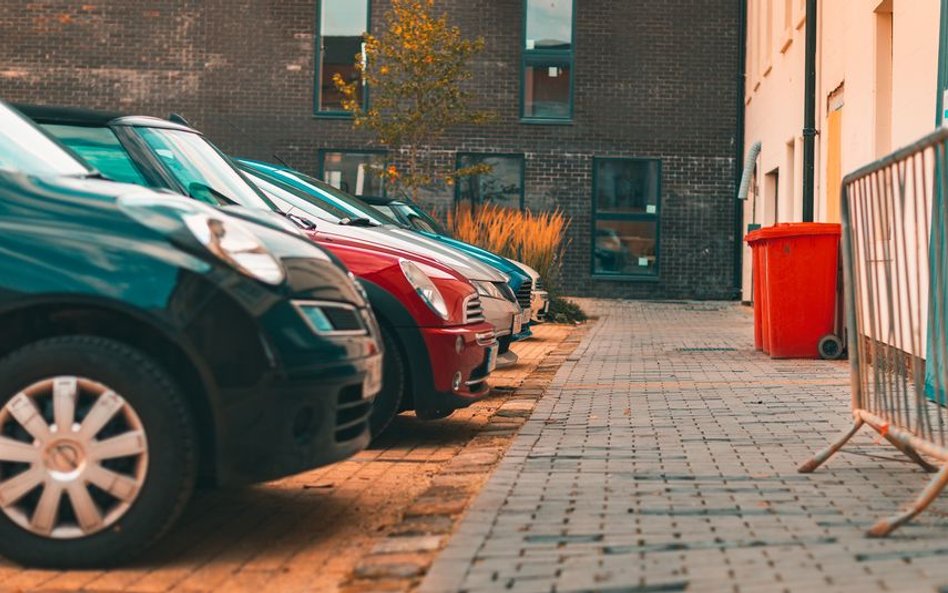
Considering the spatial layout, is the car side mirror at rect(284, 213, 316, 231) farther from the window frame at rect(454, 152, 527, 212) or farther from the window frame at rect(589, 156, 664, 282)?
the window frame at rect(589, 156, 664, 282)

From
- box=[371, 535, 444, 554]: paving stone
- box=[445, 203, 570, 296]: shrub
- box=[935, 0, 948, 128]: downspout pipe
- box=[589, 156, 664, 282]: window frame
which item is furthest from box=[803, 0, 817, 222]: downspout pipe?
box=[589, 156, 664, 282]: window frame

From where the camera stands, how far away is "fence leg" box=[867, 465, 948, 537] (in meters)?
4.70

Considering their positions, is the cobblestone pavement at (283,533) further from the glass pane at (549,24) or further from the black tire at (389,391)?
the glass pane at (549,24)

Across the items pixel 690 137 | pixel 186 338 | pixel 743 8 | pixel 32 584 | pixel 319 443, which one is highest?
pixel 743 8

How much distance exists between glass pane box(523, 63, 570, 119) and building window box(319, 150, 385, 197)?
3368 millimetres

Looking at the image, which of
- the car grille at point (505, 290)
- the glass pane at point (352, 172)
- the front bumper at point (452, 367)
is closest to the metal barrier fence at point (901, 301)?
the front bumper at point (452, 367)

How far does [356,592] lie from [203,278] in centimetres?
112

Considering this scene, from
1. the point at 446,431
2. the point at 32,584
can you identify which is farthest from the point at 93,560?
the point at 446,431

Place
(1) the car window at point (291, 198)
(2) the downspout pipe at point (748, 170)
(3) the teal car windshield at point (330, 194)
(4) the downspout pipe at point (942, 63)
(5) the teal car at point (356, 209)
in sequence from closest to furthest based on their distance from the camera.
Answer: (1) the car window at point (291, 198)
(4) the downspout pipe at point (942, 63)
(5) the teal car at point (356, 209)
(3) the teal car windshield at point (330, 194)
(2) the downspout pipe at point (748, 170)

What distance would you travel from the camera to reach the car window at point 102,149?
773 cm

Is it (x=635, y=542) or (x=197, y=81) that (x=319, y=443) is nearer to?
(x=635, y=542)

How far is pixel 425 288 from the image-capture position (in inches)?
293

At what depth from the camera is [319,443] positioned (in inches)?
186

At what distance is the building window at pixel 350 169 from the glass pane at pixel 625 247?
4.85 m
